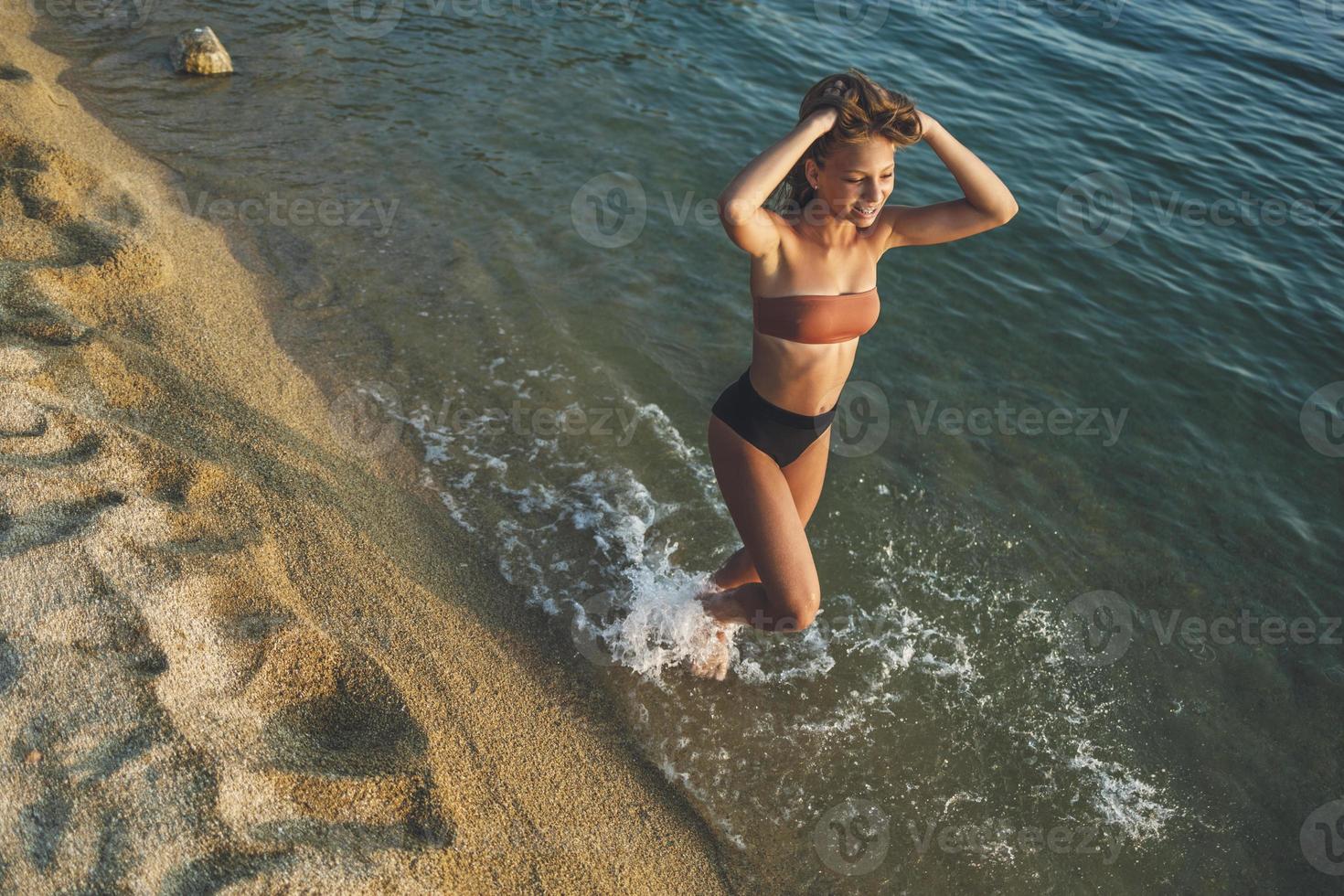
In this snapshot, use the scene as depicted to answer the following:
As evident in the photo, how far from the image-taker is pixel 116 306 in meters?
5.99

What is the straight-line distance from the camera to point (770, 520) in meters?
4.09

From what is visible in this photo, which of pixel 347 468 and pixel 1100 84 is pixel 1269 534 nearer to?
pixel 347 468

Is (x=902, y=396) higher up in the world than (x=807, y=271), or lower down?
lower down

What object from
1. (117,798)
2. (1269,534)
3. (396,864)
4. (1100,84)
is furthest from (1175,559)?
(1100,84)

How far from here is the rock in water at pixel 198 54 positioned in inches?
375

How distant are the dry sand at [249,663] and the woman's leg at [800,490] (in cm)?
92

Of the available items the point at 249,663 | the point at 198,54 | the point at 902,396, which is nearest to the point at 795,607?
the point at 249,663

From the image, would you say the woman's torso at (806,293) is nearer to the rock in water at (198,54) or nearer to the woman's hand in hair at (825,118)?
the woman's hand in hair at (825,118)

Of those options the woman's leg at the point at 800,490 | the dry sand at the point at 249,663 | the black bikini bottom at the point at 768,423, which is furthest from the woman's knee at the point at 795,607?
A: the dry sand at the point at 249,663

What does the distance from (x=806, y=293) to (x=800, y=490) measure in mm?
1030

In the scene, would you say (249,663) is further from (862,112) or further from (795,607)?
(862,112)

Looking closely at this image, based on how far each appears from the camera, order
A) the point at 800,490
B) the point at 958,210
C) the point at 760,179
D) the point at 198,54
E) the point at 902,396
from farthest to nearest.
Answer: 1. the point at 198,54
2. the point at 902,396
3. the point at 800,490
4. the point at 958,210
5. the point at 760,179

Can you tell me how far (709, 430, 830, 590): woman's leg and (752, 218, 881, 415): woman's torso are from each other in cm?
24

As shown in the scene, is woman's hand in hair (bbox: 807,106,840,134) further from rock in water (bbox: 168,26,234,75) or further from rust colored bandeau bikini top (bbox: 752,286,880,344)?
rock in water (bbox: 168,26,234,75)
